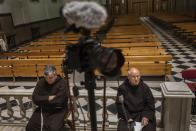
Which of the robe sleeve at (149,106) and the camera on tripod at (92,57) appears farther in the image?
the robe sleeve at (149,106)

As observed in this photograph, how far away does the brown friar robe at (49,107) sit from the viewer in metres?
2.84

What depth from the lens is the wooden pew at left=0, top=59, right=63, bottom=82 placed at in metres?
Result: 5.48

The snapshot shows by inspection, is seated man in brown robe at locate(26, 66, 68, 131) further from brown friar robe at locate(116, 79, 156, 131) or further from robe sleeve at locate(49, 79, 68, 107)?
brown friar robe at locate(116, 79, 156, 131)

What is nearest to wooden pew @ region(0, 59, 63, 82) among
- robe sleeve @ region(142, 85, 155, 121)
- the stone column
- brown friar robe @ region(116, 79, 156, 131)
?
brown friar robe @ region(116, 79, 156, 131)

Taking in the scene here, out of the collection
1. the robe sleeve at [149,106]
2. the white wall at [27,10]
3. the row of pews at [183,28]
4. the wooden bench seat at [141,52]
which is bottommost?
the robe sleeve at [149,106]

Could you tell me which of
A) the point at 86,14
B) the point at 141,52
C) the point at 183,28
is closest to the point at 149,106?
the point at 86,14

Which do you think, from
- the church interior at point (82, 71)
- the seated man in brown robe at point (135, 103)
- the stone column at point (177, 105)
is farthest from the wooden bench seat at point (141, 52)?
the stone column at point (177, 105)

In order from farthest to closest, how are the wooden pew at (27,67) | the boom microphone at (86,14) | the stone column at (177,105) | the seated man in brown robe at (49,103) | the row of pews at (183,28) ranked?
the row of pews at (183,28)
the wooden pew at (27,67)
the seated man in brown robe at (49,103)
the stone column at (177,105)
the boom microphone at (86,14)

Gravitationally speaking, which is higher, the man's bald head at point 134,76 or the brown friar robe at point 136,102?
the man's bald head at point 134,76

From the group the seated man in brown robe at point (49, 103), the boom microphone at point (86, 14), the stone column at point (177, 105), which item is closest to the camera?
the boom microphone at point (86, 14)

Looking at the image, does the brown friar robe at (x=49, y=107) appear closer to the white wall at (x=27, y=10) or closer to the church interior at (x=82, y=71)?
the church interior at (x=82, y=71)

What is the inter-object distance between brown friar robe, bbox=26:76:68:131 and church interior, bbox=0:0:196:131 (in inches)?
6.3

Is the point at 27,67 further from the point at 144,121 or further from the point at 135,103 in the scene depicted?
the point at 144,121

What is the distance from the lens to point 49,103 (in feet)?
9.44
